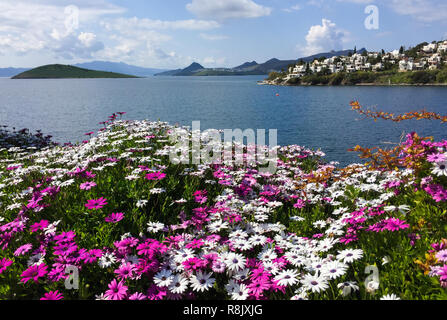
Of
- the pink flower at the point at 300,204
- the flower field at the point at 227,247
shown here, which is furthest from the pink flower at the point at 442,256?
the pink flower at the point at 300,204

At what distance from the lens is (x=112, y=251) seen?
3.79 meters

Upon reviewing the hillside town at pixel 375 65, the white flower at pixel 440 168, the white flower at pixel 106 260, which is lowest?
the white flower at pixel 106 260

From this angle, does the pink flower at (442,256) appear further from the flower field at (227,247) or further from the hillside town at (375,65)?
the hillside town at (375,65)

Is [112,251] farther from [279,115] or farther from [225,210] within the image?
[279,115]

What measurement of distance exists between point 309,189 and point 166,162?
12.5 ft

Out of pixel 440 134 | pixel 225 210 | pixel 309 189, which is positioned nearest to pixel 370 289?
pixel 225 210

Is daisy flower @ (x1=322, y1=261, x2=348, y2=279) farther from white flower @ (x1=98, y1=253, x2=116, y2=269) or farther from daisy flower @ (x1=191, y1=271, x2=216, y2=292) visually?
white flower @ (x1=98, y1=253, x2=116, y2=269)

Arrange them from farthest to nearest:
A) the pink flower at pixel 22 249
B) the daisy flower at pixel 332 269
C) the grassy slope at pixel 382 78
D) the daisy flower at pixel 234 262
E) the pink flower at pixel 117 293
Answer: the grassy slope at pixel 382 78 → the pink flower at pixel 22 249 → the daisy flower at pixel 234 262 → the daisy flower at pixel 332 269 → the pink flower at pixel 117 293

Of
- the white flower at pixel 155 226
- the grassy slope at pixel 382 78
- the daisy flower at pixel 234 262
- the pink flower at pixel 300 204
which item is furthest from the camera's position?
the grassy slope at pixel 382 78

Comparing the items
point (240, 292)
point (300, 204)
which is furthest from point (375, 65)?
point (240, 292)

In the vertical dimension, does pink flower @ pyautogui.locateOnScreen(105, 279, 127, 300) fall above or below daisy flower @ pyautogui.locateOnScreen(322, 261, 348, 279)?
below

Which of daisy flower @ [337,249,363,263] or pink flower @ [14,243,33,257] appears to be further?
pink flower @ [14,243,33,257]

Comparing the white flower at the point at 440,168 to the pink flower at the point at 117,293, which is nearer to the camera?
the pink flower at the point at 117,293

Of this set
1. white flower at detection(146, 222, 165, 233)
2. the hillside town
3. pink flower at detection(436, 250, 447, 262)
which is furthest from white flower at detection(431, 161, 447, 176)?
the hillside town
